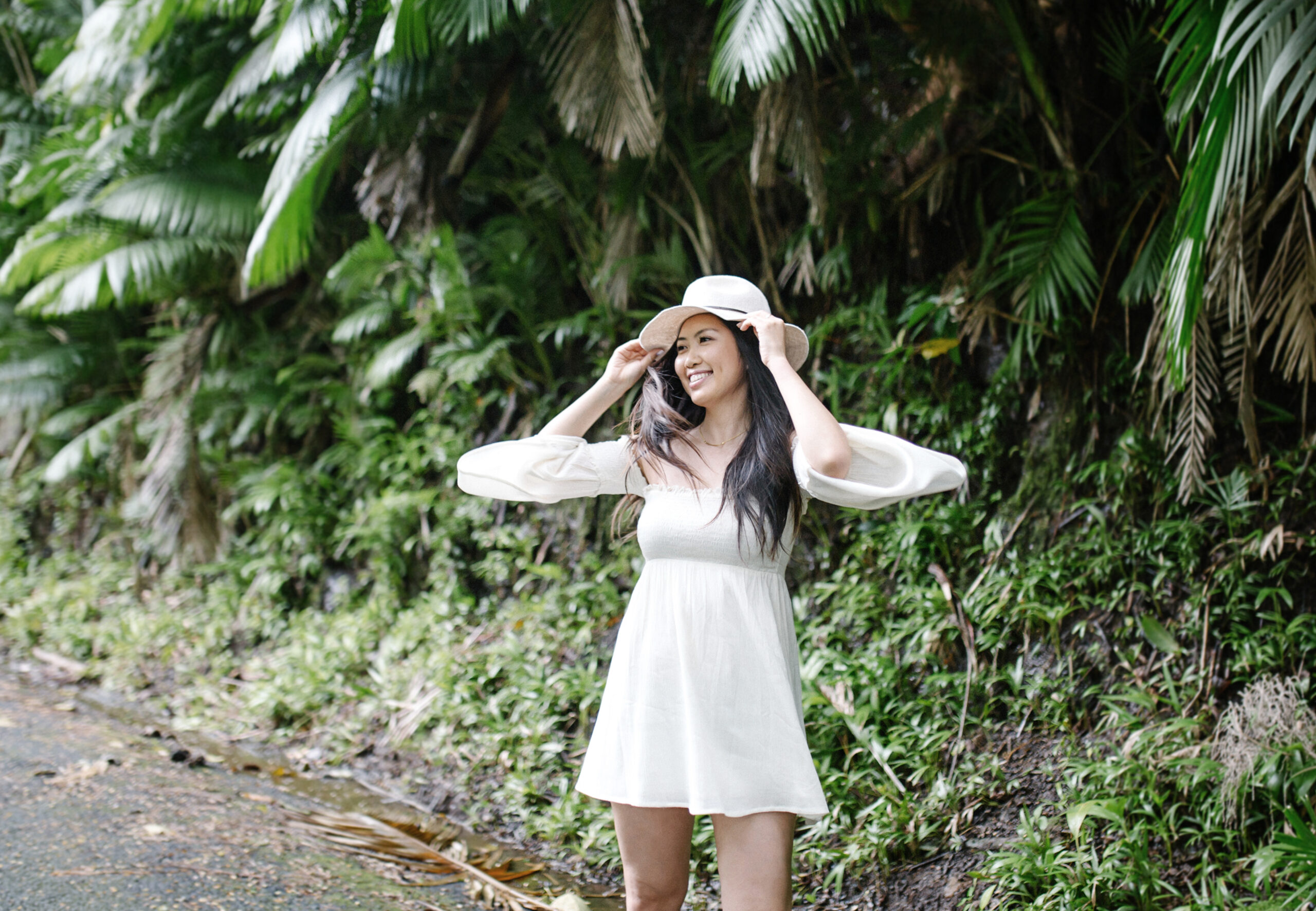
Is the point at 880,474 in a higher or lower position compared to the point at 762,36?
lower

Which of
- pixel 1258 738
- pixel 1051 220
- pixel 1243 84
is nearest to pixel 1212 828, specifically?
pixel 1258 738

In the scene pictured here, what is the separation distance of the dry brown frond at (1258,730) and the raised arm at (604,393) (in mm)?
2063

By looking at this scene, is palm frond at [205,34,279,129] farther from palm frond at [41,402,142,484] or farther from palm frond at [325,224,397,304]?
palm frond at [41,402,142,484]

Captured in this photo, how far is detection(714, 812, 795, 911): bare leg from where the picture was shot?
6.52 feet

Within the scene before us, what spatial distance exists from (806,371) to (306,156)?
2804 mm

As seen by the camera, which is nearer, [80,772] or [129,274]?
[80,772]

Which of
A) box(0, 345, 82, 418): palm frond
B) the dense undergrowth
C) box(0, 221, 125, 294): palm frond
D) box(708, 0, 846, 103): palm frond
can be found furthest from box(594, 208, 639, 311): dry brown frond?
box(0, 345, 82, 418): palm frond

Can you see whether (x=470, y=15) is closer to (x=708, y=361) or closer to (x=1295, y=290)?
(x=708, y=361)

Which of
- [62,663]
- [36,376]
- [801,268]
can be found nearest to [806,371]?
[801,268]

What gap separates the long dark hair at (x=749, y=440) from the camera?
7.10 feet

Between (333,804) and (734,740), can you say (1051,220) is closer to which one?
(734,740)

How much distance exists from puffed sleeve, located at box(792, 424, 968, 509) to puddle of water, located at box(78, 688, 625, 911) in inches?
73.2

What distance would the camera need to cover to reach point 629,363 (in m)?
2.43

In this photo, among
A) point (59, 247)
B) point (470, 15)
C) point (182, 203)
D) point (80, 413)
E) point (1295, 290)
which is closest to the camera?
point (1295, 290)
